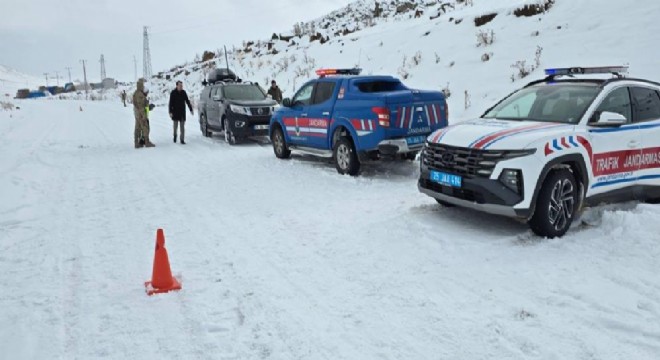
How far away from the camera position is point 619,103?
660 centimetres

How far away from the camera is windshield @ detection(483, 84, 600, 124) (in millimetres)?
6453

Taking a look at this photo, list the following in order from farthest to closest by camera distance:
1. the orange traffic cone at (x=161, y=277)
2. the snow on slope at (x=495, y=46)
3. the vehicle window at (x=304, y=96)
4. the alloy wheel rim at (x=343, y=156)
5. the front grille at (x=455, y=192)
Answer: the snow on slope at (x=495, y=46) < the vehicle window at (x=304, y=96) < the alloy wheel rim at (x=343, y=156) < the front grille at (x=455, y=192) < the orange traffic cone at (x=161, y=277)

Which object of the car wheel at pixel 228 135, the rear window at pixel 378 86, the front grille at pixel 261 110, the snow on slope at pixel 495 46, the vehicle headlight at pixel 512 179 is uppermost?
the snow on slope at pixel 495 46

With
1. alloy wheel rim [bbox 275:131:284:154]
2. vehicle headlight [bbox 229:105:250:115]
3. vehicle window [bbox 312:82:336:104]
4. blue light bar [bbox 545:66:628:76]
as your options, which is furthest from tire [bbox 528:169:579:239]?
vehicle headlight [bbox 229:105:250:115]

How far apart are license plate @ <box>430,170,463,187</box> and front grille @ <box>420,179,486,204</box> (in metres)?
0.05

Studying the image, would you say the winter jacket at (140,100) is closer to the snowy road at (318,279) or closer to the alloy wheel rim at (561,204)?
the snowy road at (318,279)

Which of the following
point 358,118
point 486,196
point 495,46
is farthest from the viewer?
point 495,46

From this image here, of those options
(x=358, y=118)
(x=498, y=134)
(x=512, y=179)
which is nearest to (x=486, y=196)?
(x=512, y=179)

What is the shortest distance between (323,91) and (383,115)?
7.21 ft

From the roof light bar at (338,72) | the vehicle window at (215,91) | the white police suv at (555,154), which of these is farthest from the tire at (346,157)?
the vehicle window at (215,91)

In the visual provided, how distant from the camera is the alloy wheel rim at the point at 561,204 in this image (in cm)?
587

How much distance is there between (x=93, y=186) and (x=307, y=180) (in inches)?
158

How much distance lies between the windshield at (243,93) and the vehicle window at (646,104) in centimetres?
1122

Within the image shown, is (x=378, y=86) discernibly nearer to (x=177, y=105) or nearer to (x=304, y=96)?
(x=304, y=96)
